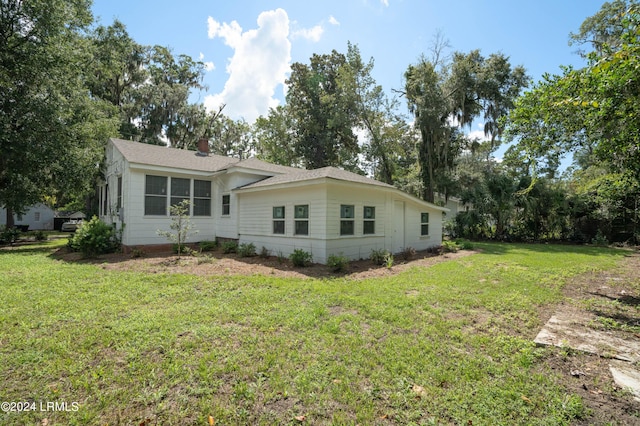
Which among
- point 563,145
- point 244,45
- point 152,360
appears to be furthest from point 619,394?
point 244,45

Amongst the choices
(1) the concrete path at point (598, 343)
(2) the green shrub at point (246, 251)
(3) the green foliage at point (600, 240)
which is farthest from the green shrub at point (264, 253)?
(3) the green foliage at point (600, 240)

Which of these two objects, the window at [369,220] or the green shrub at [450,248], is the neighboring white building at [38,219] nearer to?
the window at [369,220]

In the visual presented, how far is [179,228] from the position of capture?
10750 mm

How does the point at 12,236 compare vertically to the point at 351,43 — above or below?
below

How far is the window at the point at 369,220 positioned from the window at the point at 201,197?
7.69 metres

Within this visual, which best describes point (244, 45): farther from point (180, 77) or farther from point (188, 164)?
point (180, 77)

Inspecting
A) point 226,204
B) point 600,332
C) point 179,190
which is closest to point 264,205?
point 226,204

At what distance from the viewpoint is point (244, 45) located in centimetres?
1598

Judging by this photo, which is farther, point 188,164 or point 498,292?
point 188,164

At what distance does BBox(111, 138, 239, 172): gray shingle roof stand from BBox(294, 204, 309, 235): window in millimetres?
5169

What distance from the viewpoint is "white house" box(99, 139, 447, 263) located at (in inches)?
383

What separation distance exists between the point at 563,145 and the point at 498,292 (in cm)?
359

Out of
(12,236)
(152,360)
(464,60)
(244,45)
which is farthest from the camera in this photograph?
(464,60)

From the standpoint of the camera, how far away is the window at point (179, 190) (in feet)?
41.7
